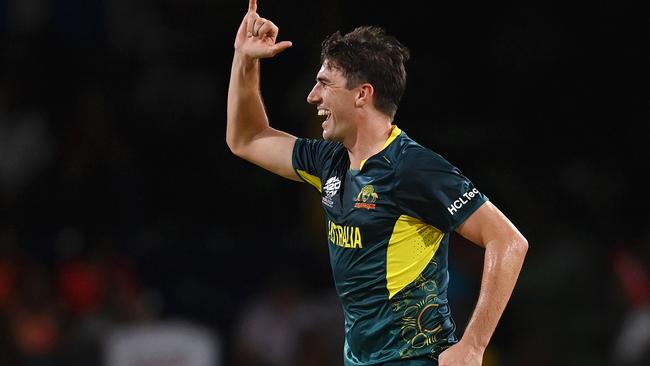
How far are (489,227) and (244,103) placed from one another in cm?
136

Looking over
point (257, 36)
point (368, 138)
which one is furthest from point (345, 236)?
point (257, 36)

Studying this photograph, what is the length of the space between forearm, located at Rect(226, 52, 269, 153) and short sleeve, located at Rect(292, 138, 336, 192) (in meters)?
0.26

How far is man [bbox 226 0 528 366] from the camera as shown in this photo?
172 inches

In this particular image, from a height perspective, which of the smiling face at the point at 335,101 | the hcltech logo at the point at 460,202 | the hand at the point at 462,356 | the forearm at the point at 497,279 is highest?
the smiling face at the point at 335,101

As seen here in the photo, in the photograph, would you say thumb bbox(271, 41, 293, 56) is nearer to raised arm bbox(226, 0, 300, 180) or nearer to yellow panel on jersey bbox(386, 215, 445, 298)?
raised arm bbox(226, 0, 300, 180)

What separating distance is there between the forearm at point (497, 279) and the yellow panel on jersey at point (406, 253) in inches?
11.6

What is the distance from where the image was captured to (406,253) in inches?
179

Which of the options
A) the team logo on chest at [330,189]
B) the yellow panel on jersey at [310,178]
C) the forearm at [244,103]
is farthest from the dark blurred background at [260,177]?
the team logo on chest at [330,189]

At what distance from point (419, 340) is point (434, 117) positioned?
22.9ft

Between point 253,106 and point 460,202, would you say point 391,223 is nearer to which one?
point 460,202

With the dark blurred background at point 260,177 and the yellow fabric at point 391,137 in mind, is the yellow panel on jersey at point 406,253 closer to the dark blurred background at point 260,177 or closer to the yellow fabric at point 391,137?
the yellow fabric at point 391,137

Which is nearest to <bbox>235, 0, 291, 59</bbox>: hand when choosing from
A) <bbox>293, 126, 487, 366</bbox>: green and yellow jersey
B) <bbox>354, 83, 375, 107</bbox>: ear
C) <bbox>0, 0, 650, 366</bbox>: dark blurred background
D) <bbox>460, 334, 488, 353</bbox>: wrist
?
<bbox>354, 83, 375, 107</bbox>: ear

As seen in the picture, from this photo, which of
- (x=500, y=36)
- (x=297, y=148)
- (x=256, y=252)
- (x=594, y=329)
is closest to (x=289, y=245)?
(x=256, y=252)

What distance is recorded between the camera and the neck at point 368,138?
469cm
